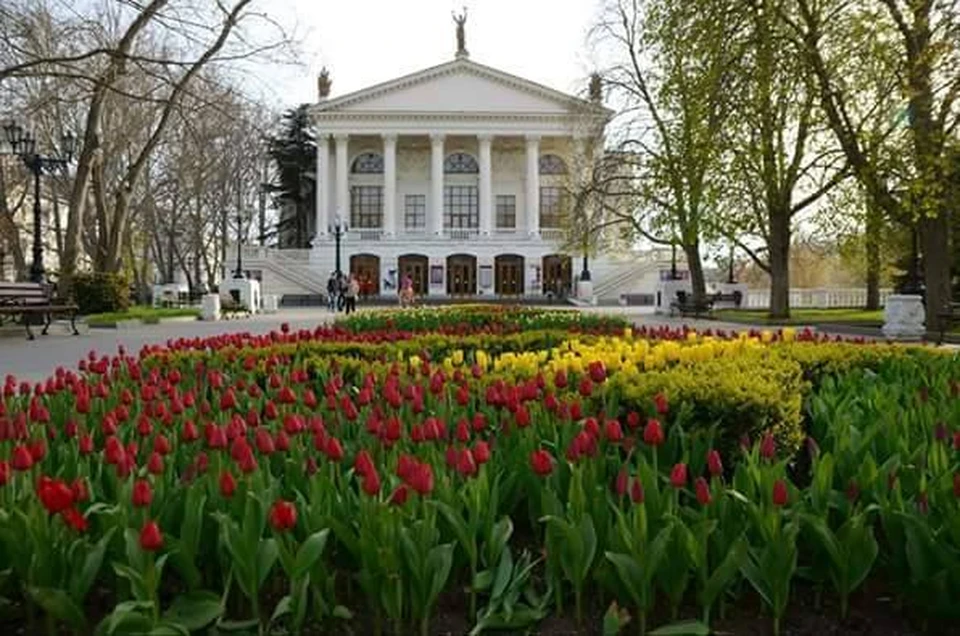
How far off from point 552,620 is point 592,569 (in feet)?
0.64

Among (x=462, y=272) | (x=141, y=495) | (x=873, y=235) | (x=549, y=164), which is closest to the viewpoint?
(x=141, y=495)

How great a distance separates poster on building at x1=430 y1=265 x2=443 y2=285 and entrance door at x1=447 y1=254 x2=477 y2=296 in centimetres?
72

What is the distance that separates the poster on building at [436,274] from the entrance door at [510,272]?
13.2 feet

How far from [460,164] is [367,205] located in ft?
25.9

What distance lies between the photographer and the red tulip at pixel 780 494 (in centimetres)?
254

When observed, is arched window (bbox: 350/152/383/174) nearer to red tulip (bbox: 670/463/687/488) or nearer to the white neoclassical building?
the white neoclassical building

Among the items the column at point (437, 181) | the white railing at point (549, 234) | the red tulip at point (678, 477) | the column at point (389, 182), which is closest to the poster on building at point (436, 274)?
the column at point (437, 181)

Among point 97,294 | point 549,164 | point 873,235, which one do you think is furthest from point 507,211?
point 873,235

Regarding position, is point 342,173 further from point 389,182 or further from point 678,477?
point 678,477

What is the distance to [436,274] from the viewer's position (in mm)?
61719

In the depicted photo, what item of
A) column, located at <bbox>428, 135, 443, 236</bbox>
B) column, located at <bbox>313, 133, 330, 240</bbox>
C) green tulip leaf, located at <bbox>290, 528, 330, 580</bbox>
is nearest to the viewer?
green tulip leaf, located at <bbox>290, 528, 330, 580</bbox>

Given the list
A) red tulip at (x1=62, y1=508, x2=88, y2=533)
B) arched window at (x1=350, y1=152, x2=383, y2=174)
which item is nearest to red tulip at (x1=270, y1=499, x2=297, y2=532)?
red tulip at (x1=62, y1=508, x2=88, y2=533)

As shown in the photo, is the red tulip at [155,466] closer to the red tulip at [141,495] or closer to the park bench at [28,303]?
the red tulip at [141,495]

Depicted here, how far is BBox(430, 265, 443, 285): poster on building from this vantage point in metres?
61.5
